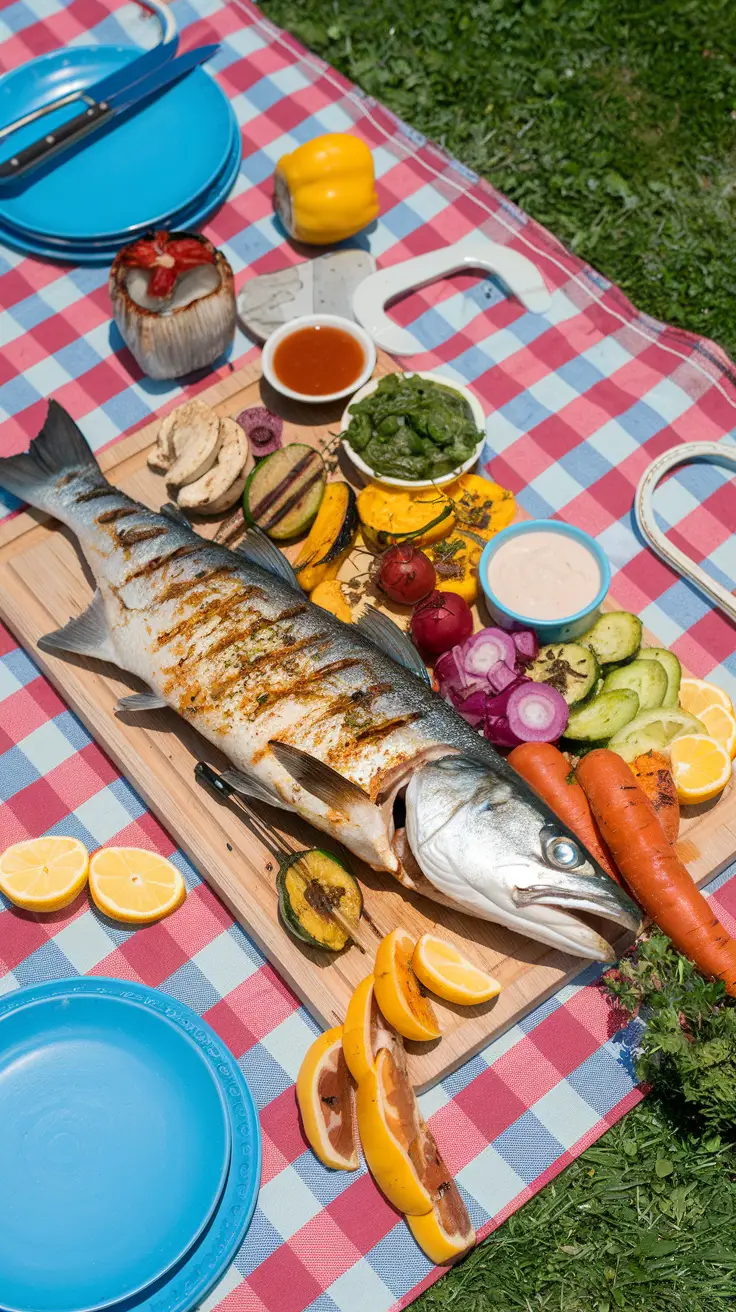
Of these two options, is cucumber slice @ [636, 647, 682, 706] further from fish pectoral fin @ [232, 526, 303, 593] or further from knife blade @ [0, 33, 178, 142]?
knife blade @ [0, 33, 178, 142]

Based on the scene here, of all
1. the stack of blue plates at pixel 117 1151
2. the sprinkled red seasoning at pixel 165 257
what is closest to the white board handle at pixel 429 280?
the sprinkled red seasoning at pixel 165 257

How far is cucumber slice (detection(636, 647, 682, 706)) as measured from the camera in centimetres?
462

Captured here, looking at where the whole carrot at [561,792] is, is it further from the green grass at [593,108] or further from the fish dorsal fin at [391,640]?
the green grass at [593,108]

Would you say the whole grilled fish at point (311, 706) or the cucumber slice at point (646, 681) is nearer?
the whole grilled fish at point (311, 706)

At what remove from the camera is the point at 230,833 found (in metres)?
4.42

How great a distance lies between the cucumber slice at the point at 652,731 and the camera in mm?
4434

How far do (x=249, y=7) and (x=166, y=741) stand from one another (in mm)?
4826

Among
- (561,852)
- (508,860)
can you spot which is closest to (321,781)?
(508,860)

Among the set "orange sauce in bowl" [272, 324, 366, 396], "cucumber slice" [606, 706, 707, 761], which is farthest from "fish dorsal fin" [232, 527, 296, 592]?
"cucumber slice" [606, 706, 707, 761]

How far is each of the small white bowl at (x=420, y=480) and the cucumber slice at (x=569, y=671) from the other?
3.03 feet

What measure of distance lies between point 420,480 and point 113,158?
2720mm

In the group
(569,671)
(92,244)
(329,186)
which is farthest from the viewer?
(92,244)

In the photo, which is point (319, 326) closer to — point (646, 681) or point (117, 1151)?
point (646, 681)

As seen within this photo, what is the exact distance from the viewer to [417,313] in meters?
5.98
